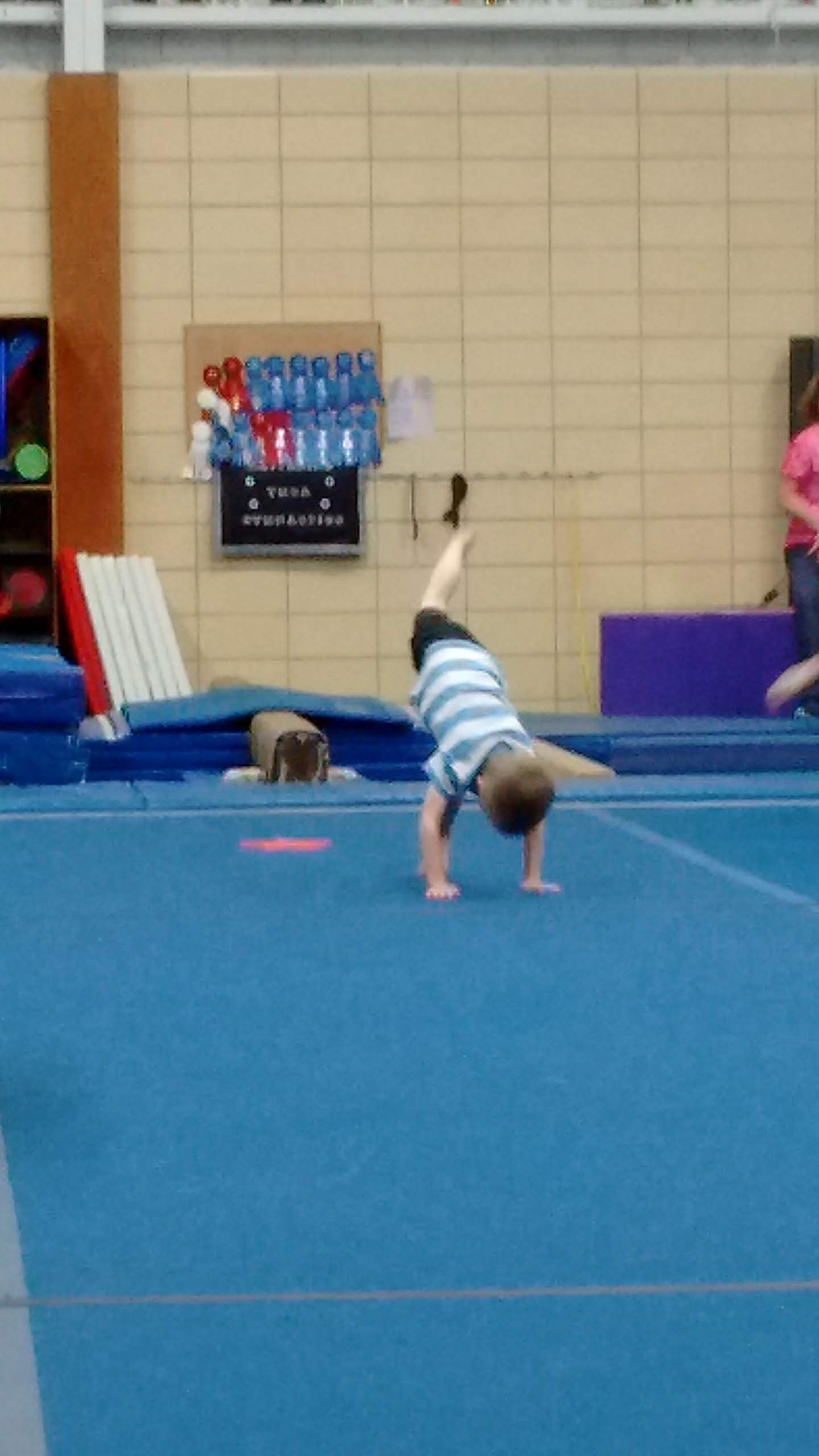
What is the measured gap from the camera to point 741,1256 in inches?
87.7

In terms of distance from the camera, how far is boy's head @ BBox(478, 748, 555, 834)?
435 cm

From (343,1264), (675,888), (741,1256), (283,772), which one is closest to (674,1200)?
(741,1256)

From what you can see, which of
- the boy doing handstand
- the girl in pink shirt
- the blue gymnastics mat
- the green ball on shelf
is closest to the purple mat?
the girl in pink shirt

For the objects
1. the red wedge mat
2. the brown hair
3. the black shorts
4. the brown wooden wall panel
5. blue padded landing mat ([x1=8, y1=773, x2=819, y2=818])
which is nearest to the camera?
the black shorts

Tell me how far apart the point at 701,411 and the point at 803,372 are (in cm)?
53

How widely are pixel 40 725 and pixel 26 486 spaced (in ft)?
8.39

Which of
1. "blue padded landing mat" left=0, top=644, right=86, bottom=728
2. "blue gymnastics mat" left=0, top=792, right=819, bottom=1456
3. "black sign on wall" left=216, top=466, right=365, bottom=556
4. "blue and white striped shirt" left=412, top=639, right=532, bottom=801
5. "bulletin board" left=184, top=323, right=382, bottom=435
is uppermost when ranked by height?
"bulletin board" left=184, top=323, right=382, bottom=435

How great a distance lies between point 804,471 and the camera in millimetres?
9031

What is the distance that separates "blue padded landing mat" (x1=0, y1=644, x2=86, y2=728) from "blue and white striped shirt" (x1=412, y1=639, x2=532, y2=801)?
7.59ft

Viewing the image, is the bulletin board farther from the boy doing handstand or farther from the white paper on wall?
the boy doing handstand

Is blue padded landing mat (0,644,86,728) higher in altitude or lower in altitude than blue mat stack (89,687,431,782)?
higher

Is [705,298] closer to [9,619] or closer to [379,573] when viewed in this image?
[379,573]

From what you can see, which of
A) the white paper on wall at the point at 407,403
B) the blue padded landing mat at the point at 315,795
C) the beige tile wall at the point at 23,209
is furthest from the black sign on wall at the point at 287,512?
the blue padded landing mat at the point at 315,795

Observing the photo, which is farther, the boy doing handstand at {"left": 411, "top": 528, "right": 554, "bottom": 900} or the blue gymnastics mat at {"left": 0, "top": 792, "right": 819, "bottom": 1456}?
the boy doing handstand at {"left": 411, "top": 528, "right": 554, "bottom": 900}
